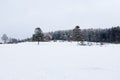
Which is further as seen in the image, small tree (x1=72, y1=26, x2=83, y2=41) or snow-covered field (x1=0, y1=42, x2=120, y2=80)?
small tree (x1=72, y1=26, x2=83, y2=41)

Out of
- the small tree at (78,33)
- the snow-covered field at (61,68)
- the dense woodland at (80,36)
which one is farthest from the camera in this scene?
the dense woodland at (80,36)

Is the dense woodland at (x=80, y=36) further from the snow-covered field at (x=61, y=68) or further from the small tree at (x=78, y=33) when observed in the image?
the snow-covered field at (x=61, y=68)

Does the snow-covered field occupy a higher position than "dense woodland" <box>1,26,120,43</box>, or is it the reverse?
"dense woodland" <box>1,26,120,43</box>

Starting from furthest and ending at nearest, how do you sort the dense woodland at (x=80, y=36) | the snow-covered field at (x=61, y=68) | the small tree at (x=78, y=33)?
the dense woodland at (x=80, y=36) < the small tree at (x=78, y=33) < the snow-covered field at (x=61, y=68)

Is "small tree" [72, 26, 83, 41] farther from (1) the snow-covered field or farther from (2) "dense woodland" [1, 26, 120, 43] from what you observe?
(1) the snow-covered field

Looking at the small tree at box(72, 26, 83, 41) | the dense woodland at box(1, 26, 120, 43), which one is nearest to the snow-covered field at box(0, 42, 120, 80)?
the small tree at box(72, 26, 83, 41)

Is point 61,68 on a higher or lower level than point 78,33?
lower

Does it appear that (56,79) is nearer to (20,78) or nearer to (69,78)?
(69,78)

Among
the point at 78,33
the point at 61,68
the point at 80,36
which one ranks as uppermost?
the point at 78,33

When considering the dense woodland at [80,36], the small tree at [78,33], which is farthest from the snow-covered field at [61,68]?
the dense woodland at [80,36]

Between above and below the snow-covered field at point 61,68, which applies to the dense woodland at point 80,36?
above

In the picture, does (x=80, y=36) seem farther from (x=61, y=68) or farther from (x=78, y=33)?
(x=61, y=68)

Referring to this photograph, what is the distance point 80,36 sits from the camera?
2172 inches

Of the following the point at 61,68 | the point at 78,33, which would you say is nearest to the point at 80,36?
the point at 78,33
